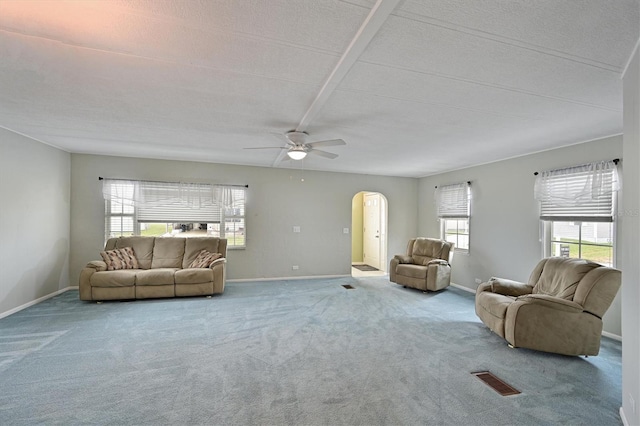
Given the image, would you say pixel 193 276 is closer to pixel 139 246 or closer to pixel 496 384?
pixel 139 246

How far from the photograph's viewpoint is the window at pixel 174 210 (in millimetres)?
5668

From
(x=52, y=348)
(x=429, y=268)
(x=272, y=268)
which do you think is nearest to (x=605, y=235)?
(x=429, y=268)

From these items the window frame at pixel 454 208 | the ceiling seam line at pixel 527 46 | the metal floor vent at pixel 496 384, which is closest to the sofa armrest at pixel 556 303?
the metal floor vent at pixel 496 384

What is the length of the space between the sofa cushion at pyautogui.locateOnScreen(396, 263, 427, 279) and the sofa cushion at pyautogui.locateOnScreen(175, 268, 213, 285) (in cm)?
357

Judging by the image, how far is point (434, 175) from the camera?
23.2 ft

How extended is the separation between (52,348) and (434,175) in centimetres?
719

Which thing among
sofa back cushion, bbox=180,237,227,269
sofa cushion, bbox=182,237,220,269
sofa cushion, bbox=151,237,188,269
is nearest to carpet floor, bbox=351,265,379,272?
sofa back cushion, bbox=180,237,227,269

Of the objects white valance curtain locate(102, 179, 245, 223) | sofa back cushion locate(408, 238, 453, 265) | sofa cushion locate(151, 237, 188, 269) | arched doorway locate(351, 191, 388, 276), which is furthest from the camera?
arched doorway locate(351, 191, 388, 276)

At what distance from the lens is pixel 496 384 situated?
2506mm

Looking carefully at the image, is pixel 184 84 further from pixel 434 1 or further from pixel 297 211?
pixel 297 211

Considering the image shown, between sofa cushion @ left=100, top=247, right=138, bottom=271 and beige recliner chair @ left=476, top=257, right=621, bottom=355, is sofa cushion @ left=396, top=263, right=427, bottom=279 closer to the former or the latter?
beige recliner chair @ left=476, top=257, right=621, bottom=355

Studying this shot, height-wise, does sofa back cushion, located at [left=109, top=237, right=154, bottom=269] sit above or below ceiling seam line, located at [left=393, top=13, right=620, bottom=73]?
→ below

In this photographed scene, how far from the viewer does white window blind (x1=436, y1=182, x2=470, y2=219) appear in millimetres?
6012

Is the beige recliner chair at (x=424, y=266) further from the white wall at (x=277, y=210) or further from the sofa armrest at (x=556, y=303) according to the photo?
the sofa armrest at (x=556, y=303)
